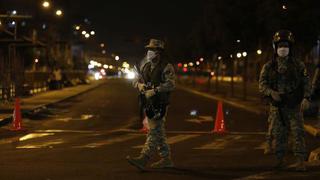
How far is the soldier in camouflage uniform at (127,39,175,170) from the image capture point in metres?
10.7

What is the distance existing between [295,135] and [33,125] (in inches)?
504

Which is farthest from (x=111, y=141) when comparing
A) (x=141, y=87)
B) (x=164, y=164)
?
(x=141, y=87)

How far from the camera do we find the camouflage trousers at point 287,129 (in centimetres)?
1050

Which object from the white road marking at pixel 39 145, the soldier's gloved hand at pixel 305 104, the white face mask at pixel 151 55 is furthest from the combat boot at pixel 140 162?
the white road marking at pixel 39 145

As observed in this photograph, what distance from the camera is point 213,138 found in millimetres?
17453

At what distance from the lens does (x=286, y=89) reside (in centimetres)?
1054

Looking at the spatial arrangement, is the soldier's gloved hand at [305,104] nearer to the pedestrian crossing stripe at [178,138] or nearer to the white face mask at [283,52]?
the white face mask at [283,52]

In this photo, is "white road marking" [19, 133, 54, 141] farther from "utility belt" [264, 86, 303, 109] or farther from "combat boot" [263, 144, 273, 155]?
"utility belt" [264, 86, 303, 109]

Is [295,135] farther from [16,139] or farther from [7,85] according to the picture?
[7,85]

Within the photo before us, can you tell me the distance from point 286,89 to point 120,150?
4.82 m

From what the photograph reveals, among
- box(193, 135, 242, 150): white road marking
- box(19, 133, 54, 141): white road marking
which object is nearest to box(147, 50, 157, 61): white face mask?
box(193, 135, 242, 150): white road marking

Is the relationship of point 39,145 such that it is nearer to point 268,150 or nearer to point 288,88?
point 268,150

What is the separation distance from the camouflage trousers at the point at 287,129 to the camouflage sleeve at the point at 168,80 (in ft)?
5.40

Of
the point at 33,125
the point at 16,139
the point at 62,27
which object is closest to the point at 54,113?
the point at 33,125
